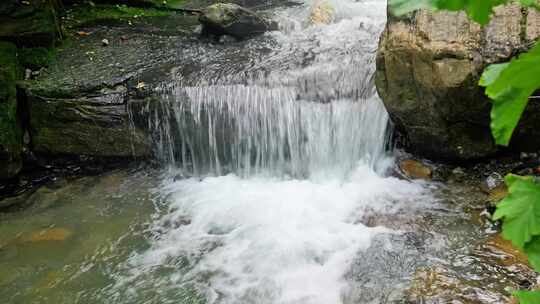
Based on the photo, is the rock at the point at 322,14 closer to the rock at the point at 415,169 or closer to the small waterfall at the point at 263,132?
the small waterfall at the point at 263,132

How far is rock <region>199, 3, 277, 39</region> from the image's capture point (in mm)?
8539

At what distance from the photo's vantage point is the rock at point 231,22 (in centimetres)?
854

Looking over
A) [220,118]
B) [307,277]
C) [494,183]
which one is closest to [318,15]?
[220,118]

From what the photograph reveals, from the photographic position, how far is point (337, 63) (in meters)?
6.89

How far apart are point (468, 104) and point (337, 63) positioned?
7.59 feet

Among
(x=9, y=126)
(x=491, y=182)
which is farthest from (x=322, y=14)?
(x=9, y=126)

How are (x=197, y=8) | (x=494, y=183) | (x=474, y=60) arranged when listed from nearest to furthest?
(x=474, y=60) → (x=494, y=183) → (x=197, y=8)

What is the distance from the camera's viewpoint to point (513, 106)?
2.22 feet

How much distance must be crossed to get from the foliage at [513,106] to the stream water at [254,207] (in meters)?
3.27

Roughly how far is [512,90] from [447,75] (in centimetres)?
450

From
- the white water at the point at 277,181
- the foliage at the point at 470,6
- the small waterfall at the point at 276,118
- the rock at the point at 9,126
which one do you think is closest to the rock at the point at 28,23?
the rock at the point at 9,126

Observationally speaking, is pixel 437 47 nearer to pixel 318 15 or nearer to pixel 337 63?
pixel 337 63

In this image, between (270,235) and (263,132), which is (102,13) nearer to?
(263,132)

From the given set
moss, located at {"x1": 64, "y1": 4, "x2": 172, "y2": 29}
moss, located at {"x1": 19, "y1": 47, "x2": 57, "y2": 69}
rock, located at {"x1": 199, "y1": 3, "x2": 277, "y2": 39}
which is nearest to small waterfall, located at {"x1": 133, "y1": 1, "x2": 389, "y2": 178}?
rock, located at {"x1": 199, "y1": 3, "x2": 277, "y2": 39}
